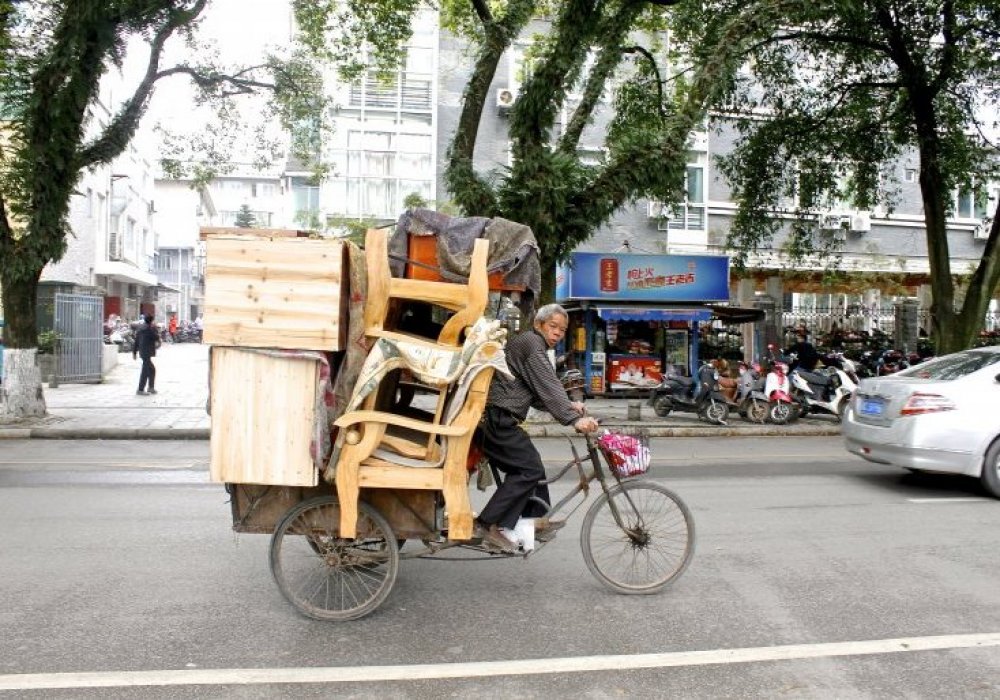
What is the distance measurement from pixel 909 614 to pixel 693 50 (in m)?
12.4

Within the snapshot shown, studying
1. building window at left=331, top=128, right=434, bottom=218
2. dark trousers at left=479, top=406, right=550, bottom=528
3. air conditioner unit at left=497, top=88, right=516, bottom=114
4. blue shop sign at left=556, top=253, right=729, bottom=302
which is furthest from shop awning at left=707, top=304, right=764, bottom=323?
dark trousers at left=479, top=406, right=550, bottom=528

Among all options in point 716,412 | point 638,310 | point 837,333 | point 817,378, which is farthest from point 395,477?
point 837,333

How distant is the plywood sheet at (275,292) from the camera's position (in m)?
4.29

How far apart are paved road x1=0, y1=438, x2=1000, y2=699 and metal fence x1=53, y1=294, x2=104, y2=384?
1416 cm

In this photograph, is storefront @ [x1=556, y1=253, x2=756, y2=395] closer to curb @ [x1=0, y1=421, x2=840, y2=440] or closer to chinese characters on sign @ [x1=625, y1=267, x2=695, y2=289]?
chinese characters on sign @ [x1=625, y1=267, x2=695, y2=289]

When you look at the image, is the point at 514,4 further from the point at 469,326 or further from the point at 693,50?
the point at 469,326

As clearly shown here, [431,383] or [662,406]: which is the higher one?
[431,383]

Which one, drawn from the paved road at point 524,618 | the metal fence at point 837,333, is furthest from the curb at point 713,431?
the metal fence at point 837,333

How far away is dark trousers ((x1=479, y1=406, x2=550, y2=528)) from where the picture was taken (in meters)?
4.73

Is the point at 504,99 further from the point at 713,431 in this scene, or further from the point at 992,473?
the point at 992,473

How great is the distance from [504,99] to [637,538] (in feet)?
75.6

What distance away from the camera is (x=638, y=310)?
64.6 ft

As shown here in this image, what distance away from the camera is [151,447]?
38.7 feet

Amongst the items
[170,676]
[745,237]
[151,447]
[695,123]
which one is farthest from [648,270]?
[170,676]
